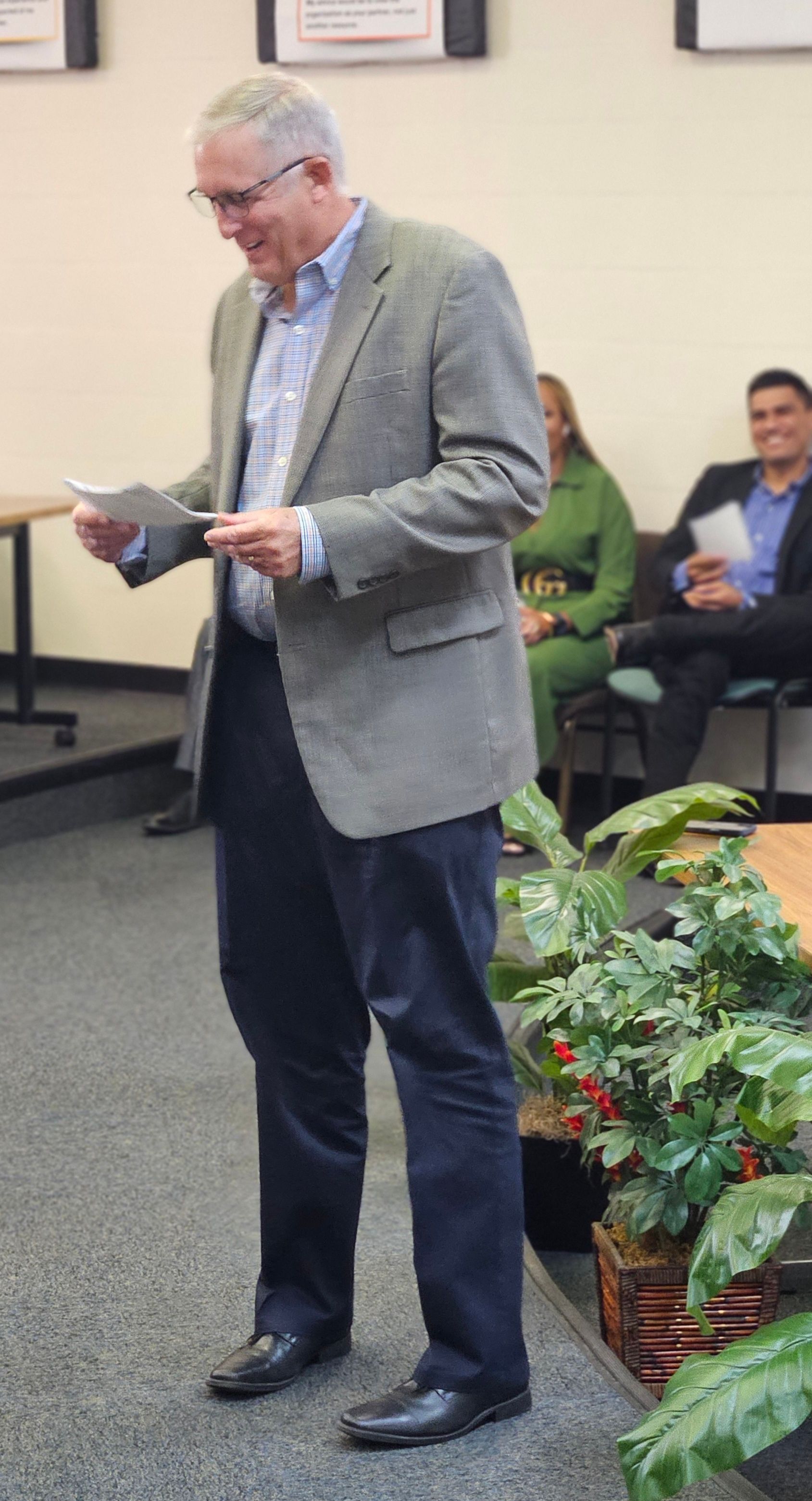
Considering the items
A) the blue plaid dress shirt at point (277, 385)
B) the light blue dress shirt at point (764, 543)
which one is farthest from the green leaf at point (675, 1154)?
the light blue dress shirt at point (764, 543)

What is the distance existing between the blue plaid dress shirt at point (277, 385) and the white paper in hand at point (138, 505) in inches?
4.2

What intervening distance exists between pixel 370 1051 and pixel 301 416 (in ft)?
5.77

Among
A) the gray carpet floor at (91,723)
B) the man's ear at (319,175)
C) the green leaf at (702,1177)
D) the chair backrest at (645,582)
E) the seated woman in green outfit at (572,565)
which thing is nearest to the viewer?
the man's ear at (319,175)

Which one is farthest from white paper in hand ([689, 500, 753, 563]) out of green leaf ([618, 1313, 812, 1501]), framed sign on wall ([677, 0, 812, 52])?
green leaf ([618, 1313, 812, 1501])

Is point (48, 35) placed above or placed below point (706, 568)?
above

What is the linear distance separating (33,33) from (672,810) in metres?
4.18

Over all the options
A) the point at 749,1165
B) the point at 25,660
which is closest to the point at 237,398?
the point at 749,1165

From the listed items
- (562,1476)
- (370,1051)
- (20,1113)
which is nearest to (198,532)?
(562,1476)

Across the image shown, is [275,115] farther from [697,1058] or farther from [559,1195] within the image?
[559,1195]

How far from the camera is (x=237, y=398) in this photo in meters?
1.86

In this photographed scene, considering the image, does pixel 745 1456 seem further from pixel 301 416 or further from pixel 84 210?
pixel 84 210

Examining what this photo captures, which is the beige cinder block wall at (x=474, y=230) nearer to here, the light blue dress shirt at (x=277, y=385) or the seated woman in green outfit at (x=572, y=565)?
the seated woman in green outfit at (x=572, y=565)

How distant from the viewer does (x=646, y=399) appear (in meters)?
4.84

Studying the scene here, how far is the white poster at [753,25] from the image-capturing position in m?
4.42
